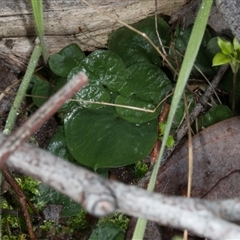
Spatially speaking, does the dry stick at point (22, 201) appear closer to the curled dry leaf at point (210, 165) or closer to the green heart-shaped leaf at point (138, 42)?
the curled dry leaf at point (210, 165)

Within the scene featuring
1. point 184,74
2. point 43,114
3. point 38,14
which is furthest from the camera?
point 38,14

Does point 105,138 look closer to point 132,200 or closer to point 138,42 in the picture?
point 138,42

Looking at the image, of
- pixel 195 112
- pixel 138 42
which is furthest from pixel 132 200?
pixel 138 42

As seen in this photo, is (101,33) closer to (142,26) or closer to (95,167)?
(142,26)

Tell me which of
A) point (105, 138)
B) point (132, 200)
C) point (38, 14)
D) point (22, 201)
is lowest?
point (22, 201)

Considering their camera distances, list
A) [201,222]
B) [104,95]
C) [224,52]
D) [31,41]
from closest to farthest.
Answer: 1. [201,222]
2. [224,52]
3. [104,95]
4. [31,41]

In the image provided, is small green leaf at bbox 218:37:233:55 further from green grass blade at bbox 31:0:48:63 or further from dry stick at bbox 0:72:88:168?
dry stick at bbox 0:72:88:168

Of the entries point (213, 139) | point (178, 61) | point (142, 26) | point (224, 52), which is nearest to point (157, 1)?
point (142, 26)
